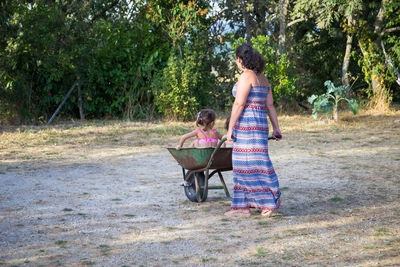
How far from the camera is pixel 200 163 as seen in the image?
4766mm

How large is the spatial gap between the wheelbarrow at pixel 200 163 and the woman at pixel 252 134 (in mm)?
163

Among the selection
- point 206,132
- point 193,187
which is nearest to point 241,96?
point 206,132

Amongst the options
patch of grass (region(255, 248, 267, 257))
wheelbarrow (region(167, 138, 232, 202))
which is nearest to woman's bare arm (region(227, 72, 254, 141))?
wheelbarrow (region(167, 138, 232, 202))

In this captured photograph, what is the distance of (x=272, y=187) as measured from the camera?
448 centimetres

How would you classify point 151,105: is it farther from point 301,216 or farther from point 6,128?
point 301,216

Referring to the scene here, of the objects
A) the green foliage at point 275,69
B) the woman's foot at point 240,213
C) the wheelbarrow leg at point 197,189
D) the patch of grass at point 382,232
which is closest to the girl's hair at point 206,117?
the wheelbarrow leg at point 197,189

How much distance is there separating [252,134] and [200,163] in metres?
0.62

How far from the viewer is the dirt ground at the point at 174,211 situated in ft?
11.6

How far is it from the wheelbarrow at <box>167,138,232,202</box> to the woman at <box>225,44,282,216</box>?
0.53 ft

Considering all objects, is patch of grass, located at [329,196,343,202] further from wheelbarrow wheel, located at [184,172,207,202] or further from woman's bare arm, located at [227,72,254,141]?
woman's bare arm, located at [227,72,254,141]

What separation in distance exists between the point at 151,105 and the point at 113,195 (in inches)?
289

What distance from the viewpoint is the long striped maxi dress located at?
14.6ft

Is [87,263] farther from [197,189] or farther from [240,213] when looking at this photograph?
[197,189]

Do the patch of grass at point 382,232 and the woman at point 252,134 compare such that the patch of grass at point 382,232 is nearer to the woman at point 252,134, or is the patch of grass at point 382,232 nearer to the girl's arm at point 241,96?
the woman at point 252,134
